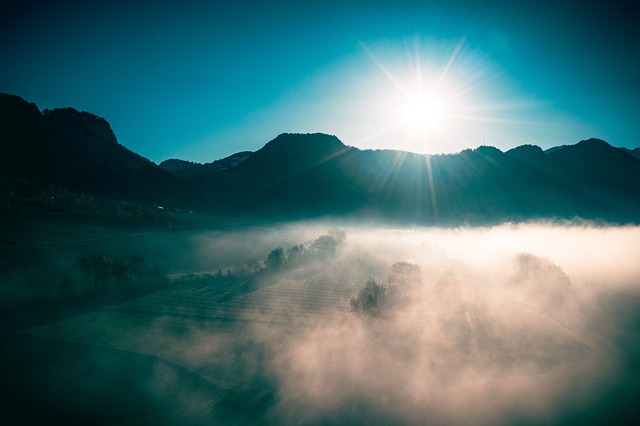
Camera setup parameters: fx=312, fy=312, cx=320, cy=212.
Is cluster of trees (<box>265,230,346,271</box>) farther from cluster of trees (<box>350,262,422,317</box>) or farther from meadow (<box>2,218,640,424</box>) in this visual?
cluster of trees (<box>350,262,422,317</box>)

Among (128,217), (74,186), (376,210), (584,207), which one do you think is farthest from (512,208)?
(74,186)

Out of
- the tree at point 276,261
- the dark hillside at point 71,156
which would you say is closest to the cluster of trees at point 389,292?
the tree at point 276,261

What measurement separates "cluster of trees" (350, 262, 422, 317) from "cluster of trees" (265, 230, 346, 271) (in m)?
30.0

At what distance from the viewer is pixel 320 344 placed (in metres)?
37.1

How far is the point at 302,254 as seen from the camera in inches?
3403

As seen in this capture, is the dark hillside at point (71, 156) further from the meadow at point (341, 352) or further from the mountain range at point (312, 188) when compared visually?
the meadow at point (341, 352)

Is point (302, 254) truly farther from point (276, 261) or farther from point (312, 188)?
point (312, 188)

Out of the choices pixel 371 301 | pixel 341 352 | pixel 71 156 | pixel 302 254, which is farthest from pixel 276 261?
pixel 71 156

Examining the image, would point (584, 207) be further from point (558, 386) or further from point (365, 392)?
point (365, 392)

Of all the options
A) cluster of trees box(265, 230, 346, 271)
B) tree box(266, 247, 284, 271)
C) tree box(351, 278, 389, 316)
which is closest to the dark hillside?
cluster of trees box(265, 230, 346, 271)

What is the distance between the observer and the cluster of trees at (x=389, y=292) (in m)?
44.8

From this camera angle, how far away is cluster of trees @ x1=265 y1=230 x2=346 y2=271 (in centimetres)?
7831

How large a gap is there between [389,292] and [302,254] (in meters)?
38.5

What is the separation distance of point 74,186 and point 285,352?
14934 centimetres
